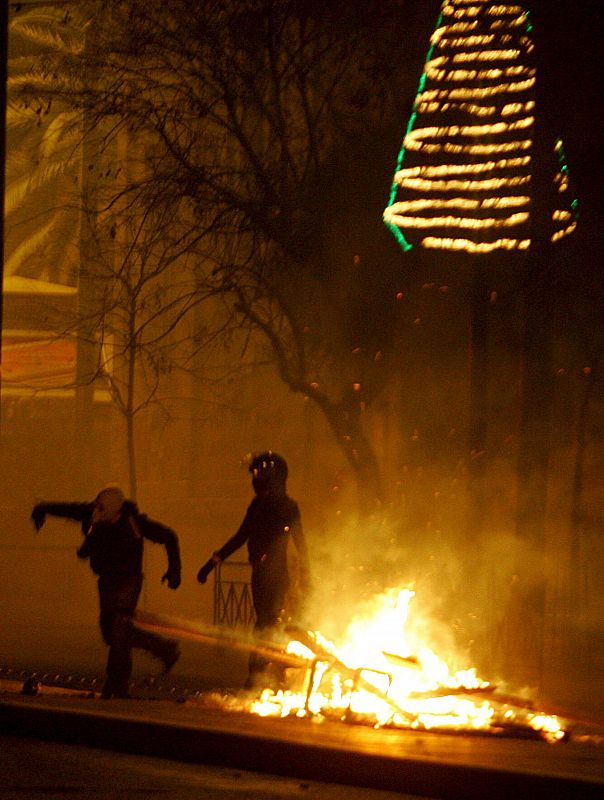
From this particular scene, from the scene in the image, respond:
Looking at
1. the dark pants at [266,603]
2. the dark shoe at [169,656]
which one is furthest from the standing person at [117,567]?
the dark pants at [266,603]

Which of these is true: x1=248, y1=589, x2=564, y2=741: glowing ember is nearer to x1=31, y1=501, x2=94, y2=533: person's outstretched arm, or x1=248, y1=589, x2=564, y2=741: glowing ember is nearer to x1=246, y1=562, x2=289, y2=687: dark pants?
x1=246, y1=562, x2=289, y2=687: dark pants

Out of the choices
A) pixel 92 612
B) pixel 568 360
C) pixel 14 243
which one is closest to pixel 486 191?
pixel 568 360

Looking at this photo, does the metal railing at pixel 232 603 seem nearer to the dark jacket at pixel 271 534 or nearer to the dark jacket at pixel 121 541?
the dark jacket at pixel 271 534

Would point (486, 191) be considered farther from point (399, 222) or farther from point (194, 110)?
point (194, 110)

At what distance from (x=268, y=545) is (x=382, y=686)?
1.61 meters

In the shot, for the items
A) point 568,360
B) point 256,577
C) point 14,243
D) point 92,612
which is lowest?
point 92,612

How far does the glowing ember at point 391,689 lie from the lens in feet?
26.5

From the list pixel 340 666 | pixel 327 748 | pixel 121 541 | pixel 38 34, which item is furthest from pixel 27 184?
pixel 327 748

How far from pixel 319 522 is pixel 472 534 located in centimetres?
1108

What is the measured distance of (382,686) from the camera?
8.62 metres

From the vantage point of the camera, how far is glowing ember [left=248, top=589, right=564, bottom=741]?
8086mm

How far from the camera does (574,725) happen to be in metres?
8.52

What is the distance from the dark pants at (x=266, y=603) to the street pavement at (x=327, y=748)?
45.2 inches

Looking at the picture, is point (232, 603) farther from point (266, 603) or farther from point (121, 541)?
point (121, 541)
